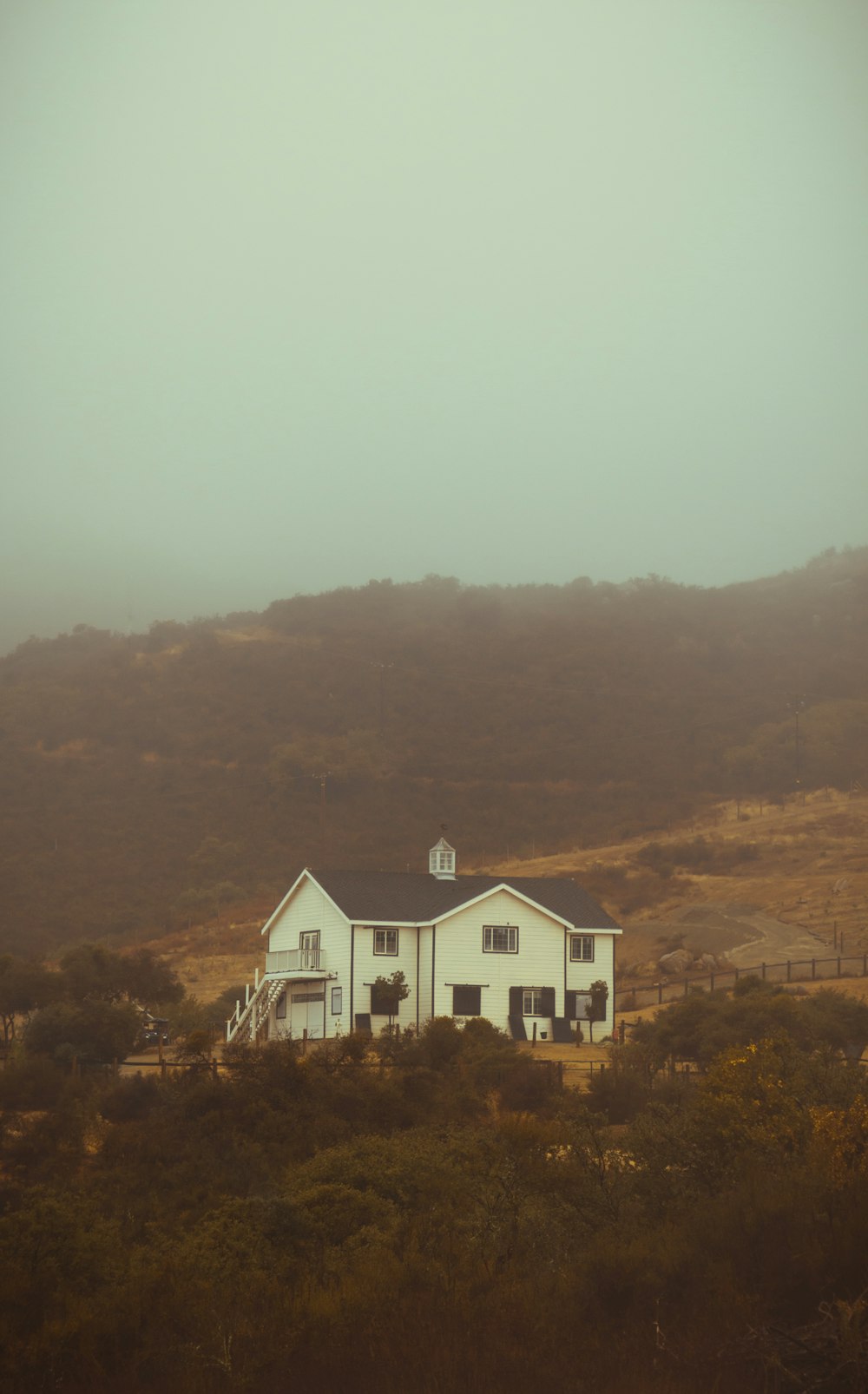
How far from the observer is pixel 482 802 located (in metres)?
96.8

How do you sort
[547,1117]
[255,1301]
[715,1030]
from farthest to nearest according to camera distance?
[715,1030] < [547,1117] < [255,1301]

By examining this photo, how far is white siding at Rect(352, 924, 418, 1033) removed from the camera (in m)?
44.1

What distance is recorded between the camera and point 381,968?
4469cm

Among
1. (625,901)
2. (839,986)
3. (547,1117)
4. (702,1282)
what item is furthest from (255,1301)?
(625,901)

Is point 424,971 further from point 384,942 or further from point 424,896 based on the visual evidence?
point 424,896

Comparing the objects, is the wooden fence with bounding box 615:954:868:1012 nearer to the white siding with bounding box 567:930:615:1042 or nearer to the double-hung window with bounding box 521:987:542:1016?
the white siding with bounding box 567:930:615:1042

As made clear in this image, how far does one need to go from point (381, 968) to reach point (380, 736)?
64.4 m

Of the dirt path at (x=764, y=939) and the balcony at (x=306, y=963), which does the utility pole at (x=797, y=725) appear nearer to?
the dirt path at (x=764, y=939)

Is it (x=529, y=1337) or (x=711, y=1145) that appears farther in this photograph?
(x=711, y=1145)

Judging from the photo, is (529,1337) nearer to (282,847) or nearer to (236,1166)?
(236,1166)

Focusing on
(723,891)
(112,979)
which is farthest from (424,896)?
(723,891)

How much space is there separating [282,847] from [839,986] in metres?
48.3

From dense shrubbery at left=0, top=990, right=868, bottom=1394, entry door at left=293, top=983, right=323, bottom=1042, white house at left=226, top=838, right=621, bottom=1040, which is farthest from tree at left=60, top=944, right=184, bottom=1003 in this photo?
dense shrubbery at left=0, top=990, right=868, bottom=1394

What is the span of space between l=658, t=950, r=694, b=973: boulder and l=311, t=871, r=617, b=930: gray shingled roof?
1031 cm
